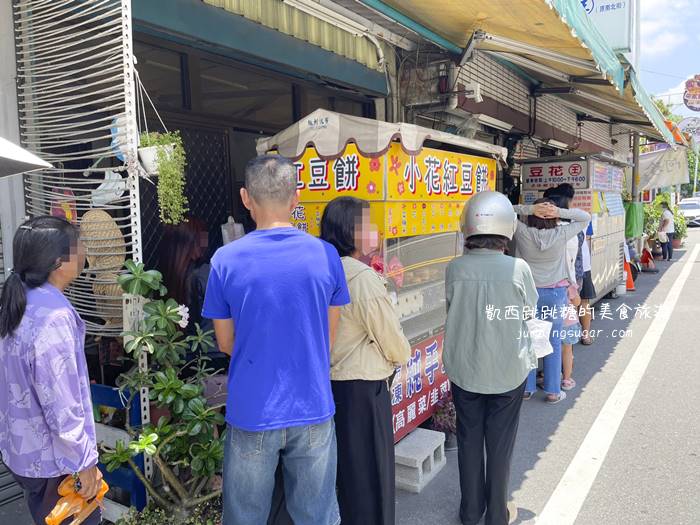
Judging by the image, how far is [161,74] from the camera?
161 inches

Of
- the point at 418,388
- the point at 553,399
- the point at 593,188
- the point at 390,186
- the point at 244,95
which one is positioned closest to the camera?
the point at 390,186

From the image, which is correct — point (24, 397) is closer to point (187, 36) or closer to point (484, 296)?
point (484, 296)

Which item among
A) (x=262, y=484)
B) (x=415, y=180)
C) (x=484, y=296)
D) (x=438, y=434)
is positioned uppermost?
(x=415, y=180)

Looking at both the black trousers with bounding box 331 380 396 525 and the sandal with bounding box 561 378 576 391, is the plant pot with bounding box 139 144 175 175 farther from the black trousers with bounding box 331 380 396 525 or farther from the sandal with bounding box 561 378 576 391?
the sandal with bounding box 561 378 576 391

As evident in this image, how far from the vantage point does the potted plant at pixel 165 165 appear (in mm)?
2643

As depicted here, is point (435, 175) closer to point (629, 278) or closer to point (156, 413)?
point (156, 413)

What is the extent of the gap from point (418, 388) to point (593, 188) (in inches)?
185

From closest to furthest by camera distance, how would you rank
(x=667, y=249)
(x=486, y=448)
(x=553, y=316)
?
(x=486, y=448)
(x=553, y=316)
(x=667, y=249)

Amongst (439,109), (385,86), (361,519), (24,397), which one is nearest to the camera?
(24,397)

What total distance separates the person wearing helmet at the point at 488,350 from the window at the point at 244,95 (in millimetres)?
2474

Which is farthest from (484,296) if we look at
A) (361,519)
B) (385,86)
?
(385,86)

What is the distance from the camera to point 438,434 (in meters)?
3.92

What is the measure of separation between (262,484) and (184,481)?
102 cm

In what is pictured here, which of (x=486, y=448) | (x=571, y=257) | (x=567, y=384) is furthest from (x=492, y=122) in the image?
(x=486, y=448)
